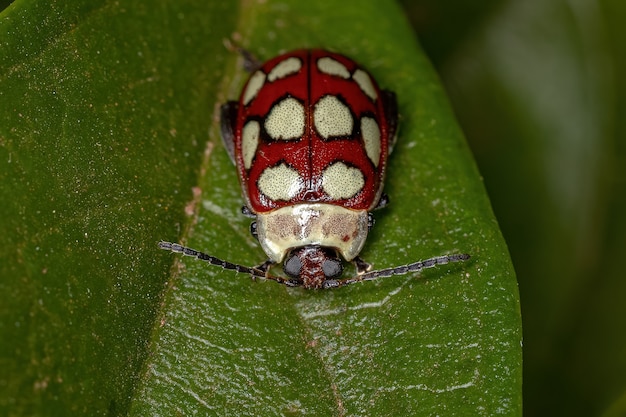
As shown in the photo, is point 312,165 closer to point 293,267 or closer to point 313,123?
point 313,123

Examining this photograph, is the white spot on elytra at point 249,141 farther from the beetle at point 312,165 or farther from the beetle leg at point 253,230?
the beetle leg at point 253,230

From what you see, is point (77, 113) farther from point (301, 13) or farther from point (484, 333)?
point (484, 333)

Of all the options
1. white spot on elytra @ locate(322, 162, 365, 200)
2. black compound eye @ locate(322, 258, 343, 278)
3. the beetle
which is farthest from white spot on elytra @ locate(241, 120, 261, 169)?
black compound eye @ locate(322, 258, 343, 278)

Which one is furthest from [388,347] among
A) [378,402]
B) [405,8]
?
[405,8]

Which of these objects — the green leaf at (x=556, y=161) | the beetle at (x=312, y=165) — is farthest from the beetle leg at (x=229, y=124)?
the green leaf at (x=556, y=161)

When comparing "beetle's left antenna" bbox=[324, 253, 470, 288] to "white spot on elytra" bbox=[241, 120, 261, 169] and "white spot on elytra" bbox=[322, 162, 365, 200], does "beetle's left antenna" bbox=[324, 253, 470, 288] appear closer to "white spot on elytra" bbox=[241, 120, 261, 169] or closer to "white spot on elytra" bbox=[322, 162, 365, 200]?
"white spot on elytra" bbox=[322, 162, 365, 200]

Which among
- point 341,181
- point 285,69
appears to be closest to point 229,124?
point 285,69
